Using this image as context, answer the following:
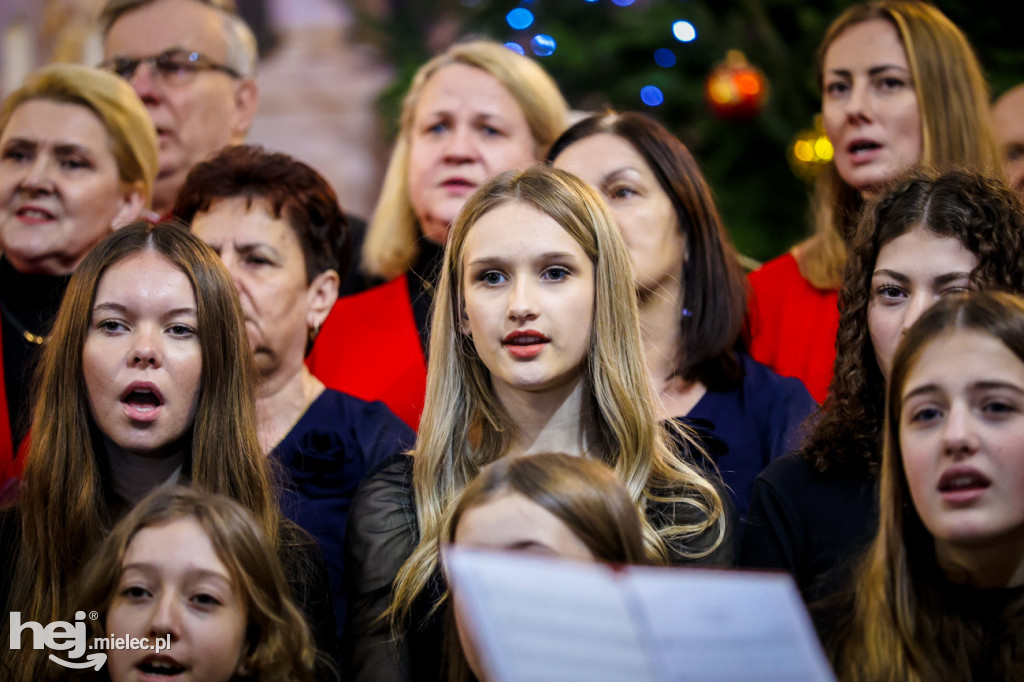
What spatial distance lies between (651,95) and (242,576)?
9.89ft

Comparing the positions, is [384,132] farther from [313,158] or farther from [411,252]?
[411,252]

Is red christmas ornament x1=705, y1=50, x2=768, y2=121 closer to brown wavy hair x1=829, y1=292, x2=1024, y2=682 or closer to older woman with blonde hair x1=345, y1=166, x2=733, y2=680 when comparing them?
older woman with blonde hair x1=345, y1=166, x2=733, y2=680

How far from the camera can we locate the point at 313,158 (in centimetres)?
496

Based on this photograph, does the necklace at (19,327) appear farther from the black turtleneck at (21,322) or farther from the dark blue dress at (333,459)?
the dark blue dress at (333,459)

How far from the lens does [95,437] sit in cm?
233

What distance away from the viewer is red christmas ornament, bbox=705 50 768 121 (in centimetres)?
407

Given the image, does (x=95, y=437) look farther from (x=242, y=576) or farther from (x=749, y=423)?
(x=749, y=423)

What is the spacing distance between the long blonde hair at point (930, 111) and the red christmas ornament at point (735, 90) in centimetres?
89

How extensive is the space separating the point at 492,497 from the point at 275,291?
1.16 metres

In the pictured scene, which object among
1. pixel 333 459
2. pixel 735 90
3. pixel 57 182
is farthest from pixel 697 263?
pixel 57 182

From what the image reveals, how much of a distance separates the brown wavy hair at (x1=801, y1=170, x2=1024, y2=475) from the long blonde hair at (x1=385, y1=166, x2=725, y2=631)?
0.27 metres

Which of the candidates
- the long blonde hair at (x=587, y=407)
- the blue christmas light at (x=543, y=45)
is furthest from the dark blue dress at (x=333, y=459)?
the blue christmas light at (x=543, y=45)

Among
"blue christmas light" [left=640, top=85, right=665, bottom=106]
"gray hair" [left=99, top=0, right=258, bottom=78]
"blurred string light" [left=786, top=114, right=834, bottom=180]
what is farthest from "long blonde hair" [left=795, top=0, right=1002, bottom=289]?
"gray hair" [left=99, top=0, right=258, bottom=78]

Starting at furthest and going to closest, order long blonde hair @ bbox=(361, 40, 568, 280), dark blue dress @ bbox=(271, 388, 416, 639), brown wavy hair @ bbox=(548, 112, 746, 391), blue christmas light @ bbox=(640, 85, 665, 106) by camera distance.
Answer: blue christmas light @ bbox=(640, 85, 665, 106) < long blonde hair @ bbox=(361, 40, 568, 280) < brown wavy hair @ bbox=(548, 112, 746, 391) < dark blue dress @ bbox=(271, 388, 416, 639)
